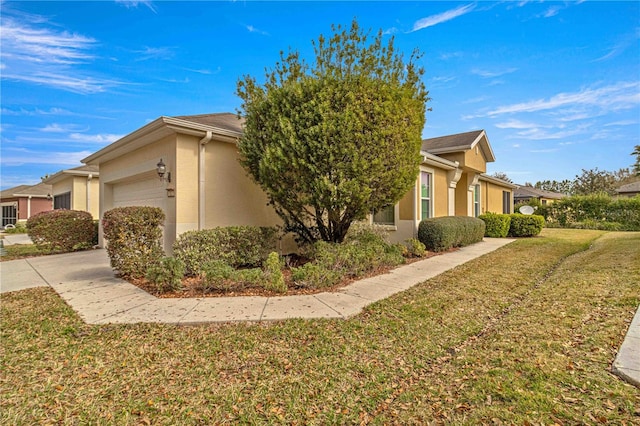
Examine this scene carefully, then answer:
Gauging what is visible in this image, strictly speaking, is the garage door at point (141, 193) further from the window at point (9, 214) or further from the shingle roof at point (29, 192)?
the window at point (9, 214)

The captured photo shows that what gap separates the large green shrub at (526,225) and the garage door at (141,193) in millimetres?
15606

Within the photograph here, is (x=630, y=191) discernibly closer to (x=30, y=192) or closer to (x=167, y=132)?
→ (x=167, y=132)

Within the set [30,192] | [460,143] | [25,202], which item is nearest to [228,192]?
[460,143]

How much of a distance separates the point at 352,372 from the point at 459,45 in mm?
10151

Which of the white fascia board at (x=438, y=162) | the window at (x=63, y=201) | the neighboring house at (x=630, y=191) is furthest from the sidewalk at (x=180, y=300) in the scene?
the neighboring house at (x=630, y=191)

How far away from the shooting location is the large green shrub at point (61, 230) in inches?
396

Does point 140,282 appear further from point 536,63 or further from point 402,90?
point 536,63

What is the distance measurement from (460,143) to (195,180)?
11528 millimetres

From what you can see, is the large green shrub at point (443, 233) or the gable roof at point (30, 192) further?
the gable roof at point (30, 192)

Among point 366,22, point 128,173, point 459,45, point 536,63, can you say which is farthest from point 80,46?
point 536,63

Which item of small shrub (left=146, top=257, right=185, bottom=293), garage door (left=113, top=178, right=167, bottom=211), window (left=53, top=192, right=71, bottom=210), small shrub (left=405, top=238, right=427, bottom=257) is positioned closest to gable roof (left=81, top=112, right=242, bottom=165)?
garage door (left=113, top=178, right=167, bottom=211)

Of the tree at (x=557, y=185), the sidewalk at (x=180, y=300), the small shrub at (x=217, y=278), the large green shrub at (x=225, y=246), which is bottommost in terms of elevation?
the sidewalk at (x=180, y=300)

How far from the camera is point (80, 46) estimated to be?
7914mm

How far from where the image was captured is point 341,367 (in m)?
2.99
